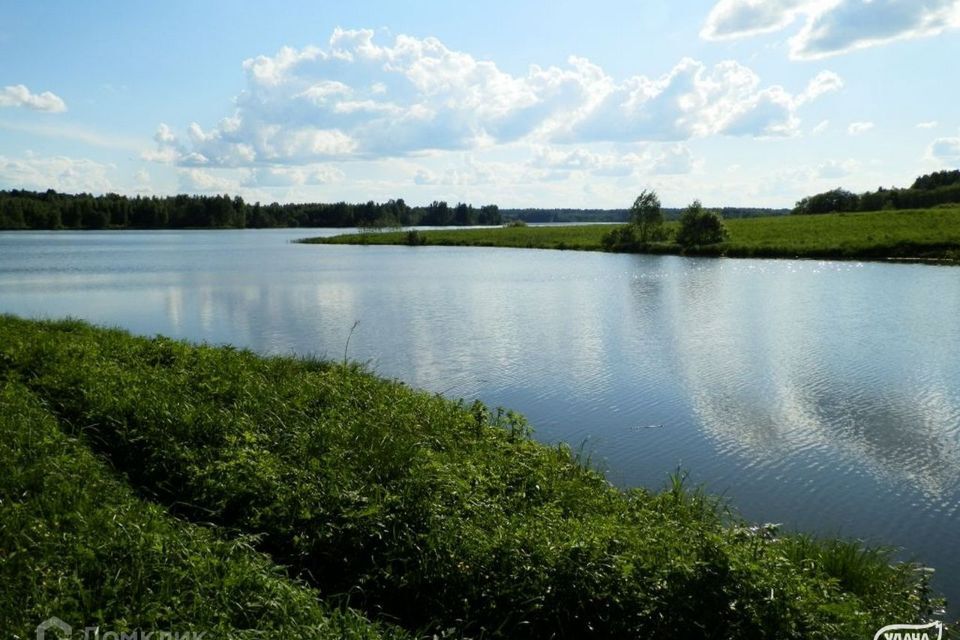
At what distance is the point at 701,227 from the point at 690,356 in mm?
53160

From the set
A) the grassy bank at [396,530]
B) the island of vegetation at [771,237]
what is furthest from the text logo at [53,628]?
the island of vegetation at [771,237]

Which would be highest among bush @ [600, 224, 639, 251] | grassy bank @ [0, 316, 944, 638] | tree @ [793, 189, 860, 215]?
tree @ [793, 189, 860, 215]

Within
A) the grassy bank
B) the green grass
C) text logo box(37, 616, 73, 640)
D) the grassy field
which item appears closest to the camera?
text logo box(37, 616, 73, 640)

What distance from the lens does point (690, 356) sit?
19.9 meters

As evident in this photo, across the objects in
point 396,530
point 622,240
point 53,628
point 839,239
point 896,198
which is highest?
point 896,198

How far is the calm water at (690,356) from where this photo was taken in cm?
1070

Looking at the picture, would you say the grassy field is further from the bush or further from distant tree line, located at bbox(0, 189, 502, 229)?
distant tree line, located at bbox(0, 189, 502, 229)

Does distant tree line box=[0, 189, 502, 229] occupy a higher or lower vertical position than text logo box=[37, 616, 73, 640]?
higher

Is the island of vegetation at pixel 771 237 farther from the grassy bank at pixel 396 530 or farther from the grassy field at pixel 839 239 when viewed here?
the grassy bank at pixel 396 530

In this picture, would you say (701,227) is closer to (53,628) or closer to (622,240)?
(622,240)

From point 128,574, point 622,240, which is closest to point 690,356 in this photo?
point 128,574

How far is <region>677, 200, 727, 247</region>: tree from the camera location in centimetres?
6944

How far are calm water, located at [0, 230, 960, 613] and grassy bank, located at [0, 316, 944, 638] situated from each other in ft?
5.71

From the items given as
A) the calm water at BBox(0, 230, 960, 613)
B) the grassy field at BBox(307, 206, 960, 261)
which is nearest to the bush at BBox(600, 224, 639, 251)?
the grassy field at BBox(307, 206, 960, 261)
